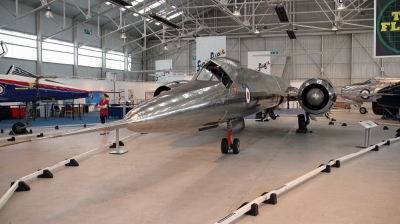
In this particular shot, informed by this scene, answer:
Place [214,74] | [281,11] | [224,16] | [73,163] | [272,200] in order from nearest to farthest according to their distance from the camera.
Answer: [272,200], [73,163], [214,74], [281,11], [224,16]

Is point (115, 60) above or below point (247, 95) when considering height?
above

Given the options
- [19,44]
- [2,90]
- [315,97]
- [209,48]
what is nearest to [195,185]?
[315,97]

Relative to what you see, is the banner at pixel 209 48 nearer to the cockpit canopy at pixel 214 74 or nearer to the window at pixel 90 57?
the cockpit canopy at pixel 214 74

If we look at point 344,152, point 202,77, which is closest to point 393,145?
point 344,152

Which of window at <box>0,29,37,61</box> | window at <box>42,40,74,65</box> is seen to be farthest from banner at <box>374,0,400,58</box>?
window at <box>42,40,74,65</box>

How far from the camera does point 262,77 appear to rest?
350 inches

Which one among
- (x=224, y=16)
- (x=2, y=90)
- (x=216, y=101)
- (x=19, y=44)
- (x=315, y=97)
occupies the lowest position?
(x=216, y=101)

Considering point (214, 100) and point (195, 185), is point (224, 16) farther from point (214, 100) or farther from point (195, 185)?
point (195, 185)

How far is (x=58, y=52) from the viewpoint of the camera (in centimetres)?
2716

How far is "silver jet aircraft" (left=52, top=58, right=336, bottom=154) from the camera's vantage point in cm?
418

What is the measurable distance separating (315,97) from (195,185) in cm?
580

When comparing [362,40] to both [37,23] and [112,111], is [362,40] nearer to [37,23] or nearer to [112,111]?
[112,111]

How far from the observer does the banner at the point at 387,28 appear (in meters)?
7.76

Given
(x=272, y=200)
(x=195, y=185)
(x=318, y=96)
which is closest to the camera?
(x=272, y=200)
